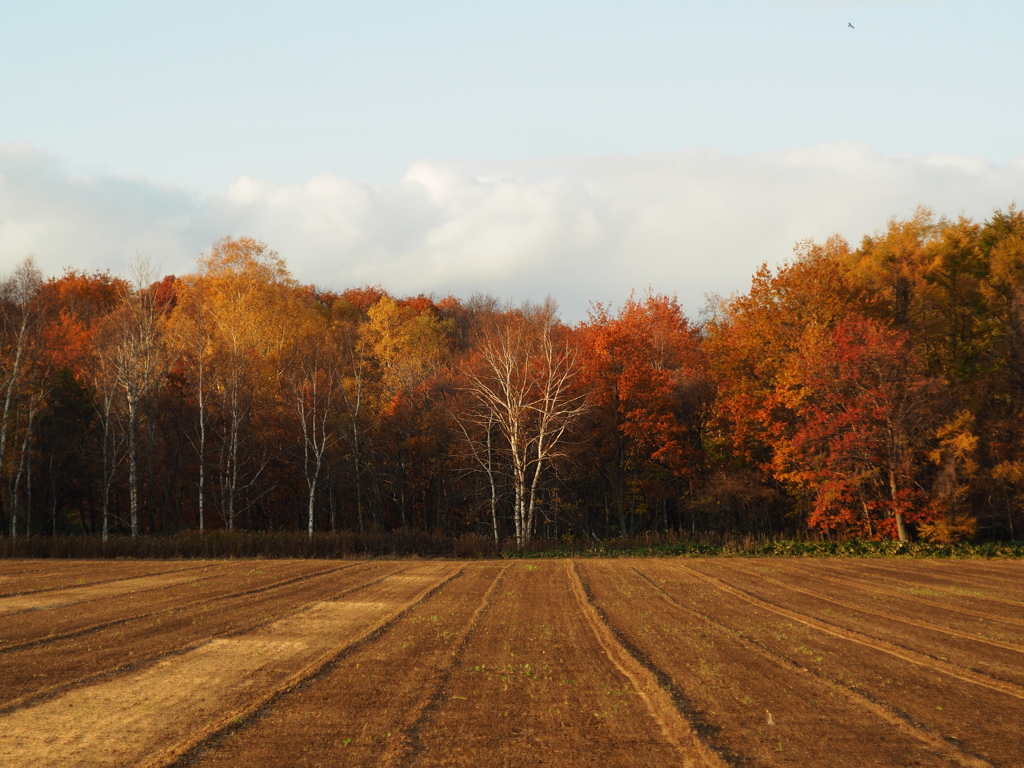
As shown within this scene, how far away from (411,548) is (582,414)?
1348 centimetres

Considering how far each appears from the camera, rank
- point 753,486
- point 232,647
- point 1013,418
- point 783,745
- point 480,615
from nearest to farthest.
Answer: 1. point 783,745
2. point 232,647
3. point 480,615
4. point 1013,418
5. point 753,486

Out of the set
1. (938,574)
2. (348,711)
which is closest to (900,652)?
(348,711)

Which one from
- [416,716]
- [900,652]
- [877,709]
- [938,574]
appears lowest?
[938,574]

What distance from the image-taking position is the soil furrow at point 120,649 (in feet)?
32.9

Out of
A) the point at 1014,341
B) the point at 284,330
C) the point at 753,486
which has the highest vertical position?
the point at 284,330

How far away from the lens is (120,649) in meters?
12.3

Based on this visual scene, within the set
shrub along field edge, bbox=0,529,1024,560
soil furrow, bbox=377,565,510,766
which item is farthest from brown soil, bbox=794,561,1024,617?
soil furrow, bbox=377,565,510,766

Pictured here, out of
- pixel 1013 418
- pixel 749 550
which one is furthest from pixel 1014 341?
pixel 749 550

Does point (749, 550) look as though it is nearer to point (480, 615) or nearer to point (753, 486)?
point (753, 486)

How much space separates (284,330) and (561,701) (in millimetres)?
→ 48222

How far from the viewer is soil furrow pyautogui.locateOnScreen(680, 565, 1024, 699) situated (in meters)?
10.3

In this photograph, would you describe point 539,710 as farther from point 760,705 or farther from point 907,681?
point 907,681

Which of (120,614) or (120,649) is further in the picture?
(120,614)

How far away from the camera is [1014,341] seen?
131 feet
